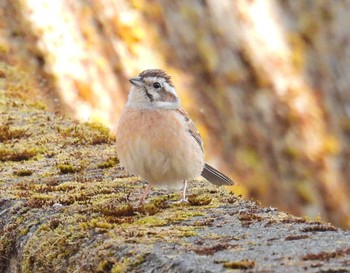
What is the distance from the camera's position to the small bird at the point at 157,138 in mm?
6328

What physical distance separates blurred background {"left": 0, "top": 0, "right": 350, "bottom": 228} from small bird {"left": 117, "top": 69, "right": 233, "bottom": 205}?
600 cm

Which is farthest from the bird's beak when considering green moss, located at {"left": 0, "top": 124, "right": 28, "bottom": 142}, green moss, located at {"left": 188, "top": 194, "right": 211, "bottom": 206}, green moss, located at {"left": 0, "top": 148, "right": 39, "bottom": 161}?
green moss, located at {"left": 0, "top": 124, "right": 28, "bottom": 142}

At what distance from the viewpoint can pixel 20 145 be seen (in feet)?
25.7

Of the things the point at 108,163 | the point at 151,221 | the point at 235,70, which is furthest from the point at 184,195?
the point at 235,70

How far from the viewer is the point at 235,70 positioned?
1691 centimetres

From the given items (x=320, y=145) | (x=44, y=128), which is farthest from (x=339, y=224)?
(x=44, y=128)

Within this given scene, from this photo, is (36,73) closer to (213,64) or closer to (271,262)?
(213,64)

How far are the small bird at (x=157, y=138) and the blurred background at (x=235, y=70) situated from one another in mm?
6000

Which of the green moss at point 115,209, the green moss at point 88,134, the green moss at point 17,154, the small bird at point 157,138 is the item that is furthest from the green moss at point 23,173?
the green moss at point 115,209

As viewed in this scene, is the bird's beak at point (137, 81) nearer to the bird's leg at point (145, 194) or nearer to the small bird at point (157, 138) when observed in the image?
the small bird at point (157, 138)

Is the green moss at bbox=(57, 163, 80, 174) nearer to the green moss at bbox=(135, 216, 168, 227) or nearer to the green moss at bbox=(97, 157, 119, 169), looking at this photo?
the green moss at bbox=(97, 157, 119, 169)

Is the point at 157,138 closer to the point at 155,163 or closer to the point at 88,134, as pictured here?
the point at 155,163

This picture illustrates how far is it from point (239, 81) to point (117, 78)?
3.25 meters

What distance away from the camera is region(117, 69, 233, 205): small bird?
20.8 ft
